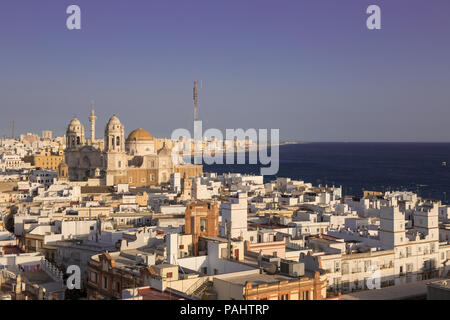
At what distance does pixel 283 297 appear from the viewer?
16609 mm

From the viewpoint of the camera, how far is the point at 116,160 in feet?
228

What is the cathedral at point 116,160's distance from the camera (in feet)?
227

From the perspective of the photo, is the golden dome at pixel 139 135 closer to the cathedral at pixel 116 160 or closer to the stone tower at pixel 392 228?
the cathedral at pixel 116 160

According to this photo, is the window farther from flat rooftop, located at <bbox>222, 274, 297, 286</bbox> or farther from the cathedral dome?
the cathedral dome

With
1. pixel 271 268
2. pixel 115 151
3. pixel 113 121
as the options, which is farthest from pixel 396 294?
pixel 113 121

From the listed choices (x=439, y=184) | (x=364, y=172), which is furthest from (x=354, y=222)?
(x=364, y=172)

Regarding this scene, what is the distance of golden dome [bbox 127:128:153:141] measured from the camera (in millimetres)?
81125

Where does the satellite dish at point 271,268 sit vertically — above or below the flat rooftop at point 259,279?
above

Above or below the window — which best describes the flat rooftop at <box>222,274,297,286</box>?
below

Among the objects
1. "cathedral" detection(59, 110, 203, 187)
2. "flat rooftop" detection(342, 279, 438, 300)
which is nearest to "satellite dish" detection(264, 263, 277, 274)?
"flat rooftop" detection(342, 279, 438, 300)

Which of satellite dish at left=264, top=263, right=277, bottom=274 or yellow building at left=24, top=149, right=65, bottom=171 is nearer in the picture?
satellite dish at left=264, top=263, right=277, bottom=274

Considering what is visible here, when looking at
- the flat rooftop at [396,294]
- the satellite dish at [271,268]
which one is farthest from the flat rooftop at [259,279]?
the flat rooftop at [396,294]
